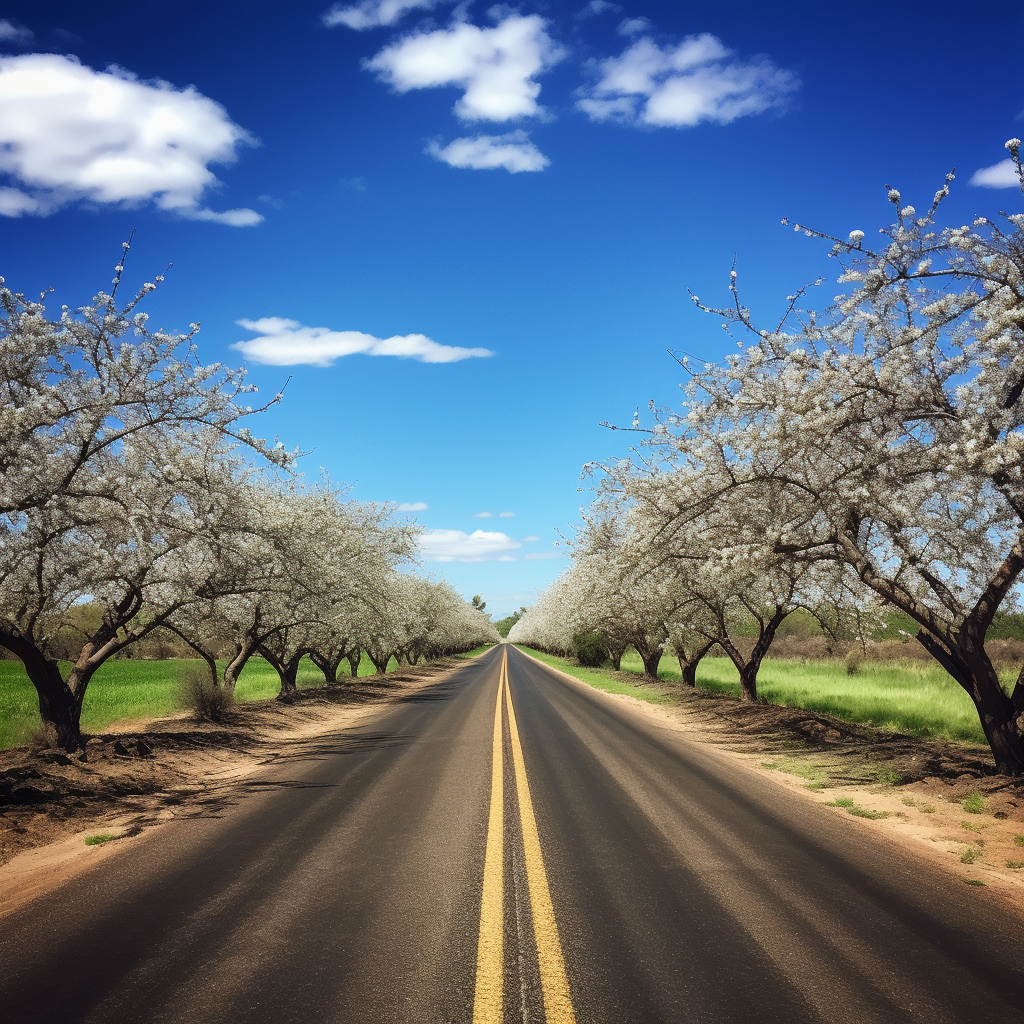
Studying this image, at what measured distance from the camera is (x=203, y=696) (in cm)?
1556

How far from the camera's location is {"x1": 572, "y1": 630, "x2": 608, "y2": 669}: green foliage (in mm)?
46219

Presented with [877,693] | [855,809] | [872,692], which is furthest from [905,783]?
[872,692]

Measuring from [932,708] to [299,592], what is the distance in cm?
1671

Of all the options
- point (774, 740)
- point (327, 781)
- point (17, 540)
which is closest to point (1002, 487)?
point (774, 740)

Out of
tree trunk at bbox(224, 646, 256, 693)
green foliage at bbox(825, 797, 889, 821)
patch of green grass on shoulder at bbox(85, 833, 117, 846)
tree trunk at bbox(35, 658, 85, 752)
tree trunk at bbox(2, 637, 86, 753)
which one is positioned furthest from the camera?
tree trunk at bbox(224, 646, 256, 693)

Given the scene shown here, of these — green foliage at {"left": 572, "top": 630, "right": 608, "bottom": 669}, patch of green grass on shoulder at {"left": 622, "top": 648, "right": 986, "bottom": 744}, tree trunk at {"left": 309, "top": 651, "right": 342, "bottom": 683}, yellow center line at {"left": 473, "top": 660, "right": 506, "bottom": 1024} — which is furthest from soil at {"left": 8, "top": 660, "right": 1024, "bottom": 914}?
green foliage at {"left": 572, "top": 630, "right": 608, "bottom": 669}

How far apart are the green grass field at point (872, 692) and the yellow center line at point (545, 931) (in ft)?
39.3

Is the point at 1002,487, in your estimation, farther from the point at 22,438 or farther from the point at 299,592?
the point at 299,592

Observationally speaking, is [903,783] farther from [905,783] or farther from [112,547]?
[112,547]

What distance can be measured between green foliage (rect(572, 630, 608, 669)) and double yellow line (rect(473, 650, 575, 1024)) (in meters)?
39.4

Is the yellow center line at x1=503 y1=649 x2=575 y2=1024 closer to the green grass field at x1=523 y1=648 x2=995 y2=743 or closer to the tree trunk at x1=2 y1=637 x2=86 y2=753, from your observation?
the tree trunk at x1=2 y1=637 x2=86 y2=753

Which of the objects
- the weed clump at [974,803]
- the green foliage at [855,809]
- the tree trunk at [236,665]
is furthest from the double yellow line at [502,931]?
the tree trunk at [236,665]

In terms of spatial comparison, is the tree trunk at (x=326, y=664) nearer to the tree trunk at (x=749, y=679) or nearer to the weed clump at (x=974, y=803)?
the tree trunk at (x=749, y=679)

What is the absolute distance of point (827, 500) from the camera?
9.91 metres
